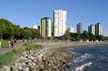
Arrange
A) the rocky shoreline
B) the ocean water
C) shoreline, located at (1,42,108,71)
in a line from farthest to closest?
the ocean water → shoreline, located at (1,42,108,71) → the rocky shoreline

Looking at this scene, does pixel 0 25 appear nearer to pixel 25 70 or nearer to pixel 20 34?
pixel 20 34

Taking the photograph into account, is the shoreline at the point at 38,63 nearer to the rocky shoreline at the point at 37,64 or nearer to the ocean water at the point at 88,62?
the rocky shoreline at the point at 37,64

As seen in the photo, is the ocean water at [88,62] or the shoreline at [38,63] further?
the ocean water at [88,62]

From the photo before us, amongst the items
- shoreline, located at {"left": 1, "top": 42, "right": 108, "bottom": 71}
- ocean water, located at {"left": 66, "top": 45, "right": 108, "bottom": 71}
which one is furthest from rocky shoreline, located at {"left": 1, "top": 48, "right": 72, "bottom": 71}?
ocean water, located at {"left": 66, "top": 45, "right": 108, "bottom": 71}

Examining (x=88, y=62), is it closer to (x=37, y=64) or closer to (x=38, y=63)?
(x=38, y=63)

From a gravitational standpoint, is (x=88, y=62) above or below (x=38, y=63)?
below

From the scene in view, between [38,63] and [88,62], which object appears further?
[88,62]

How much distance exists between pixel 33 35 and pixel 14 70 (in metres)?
160

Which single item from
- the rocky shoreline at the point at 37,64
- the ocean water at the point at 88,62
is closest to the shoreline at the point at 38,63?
the rocky shoreline at the point at 37,64

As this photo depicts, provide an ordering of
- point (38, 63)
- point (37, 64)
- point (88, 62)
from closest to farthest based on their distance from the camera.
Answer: point (37, 64)
point (38, 63)
point (88, 62)

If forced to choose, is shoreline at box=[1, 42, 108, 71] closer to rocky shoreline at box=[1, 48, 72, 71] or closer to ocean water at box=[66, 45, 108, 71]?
rocky shoreline at box=[1, 48, 72, 71]

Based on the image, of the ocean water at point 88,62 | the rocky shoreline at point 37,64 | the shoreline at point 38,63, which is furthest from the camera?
the ocean water at point 88,62

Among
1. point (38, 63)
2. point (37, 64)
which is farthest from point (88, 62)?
point (37, 64)

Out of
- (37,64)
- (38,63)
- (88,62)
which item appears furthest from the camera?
(88,62)
